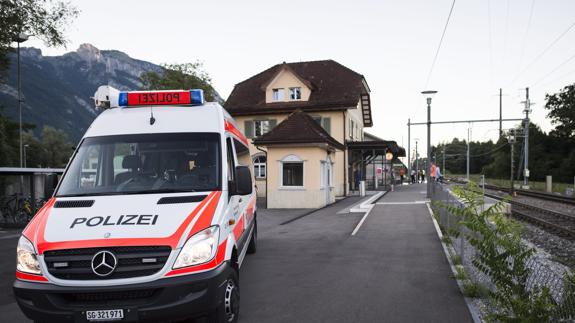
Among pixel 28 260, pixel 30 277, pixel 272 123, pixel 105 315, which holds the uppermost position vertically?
pixel 272 123

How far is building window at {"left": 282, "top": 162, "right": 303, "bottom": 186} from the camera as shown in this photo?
21.7 metres

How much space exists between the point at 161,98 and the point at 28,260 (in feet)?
8.72

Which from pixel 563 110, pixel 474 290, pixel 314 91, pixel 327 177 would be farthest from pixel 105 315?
pixel 563 110

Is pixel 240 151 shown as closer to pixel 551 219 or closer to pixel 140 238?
pixel 140 238

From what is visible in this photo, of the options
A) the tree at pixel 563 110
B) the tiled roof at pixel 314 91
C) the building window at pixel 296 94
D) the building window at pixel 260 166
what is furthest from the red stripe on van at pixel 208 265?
the tree at pixel 563 110

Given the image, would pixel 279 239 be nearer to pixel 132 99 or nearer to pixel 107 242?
pixel 132 99

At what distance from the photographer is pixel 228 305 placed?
4.59m

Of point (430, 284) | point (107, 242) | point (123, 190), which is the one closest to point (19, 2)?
point (123, 190)

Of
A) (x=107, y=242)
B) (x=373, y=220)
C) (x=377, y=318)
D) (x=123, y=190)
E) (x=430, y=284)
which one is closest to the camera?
(x=107, y=242)

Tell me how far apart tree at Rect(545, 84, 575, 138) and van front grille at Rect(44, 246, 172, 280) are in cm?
7506

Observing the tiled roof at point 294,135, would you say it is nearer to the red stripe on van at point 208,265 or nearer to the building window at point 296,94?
the building window at point 296,94

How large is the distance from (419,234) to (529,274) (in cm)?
797

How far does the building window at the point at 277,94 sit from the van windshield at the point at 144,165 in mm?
27689

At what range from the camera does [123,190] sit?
195 inches
